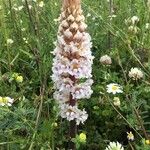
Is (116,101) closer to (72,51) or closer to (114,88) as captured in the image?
(114,88)

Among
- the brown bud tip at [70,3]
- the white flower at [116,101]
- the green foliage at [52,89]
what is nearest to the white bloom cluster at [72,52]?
the brown bud tip at [70,3]

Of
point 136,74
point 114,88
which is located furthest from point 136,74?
point 114,88

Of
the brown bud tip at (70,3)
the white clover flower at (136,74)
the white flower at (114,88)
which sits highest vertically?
the brown bud tip at (70,3)

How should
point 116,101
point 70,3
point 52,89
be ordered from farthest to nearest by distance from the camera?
point 52,89 < point 116,101 < point 70,3

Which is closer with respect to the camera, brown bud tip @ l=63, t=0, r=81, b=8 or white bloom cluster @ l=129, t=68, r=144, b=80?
brown bud tip @ l=63, t=0, r=81, b=8

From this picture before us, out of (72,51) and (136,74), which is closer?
(72,51)

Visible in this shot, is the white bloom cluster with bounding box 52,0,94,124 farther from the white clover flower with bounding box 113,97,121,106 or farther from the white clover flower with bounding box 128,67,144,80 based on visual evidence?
the white clover flower with bounding box 128,67,144,80

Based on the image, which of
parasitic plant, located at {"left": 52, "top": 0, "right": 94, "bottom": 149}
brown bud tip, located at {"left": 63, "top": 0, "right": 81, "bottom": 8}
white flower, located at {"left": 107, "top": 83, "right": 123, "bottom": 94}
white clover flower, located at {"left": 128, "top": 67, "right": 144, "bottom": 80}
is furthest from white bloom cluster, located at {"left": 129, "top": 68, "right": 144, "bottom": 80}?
brown bud tip, located at {"left": 63, "top": 0, "right": 81, "bottom": 8}

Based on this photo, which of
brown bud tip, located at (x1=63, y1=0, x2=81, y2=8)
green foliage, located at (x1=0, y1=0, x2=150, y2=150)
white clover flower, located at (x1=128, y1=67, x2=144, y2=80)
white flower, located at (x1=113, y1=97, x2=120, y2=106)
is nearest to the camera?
brown bud tip, located at (x1=63, y1=0, x2=81, y2=8)

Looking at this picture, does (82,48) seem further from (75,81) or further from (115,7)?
(115,7)

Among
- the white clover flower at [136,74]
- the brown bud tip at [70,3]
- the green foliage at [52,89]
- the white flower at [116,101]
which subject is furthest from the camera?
the white clover flower at [136,74]

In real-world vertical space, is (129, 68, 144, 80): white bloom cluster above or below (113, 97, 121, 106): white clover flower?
above

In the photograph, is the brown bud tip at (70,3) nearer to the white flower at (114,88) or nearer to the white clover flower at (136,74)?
the white flower at (114,88)
